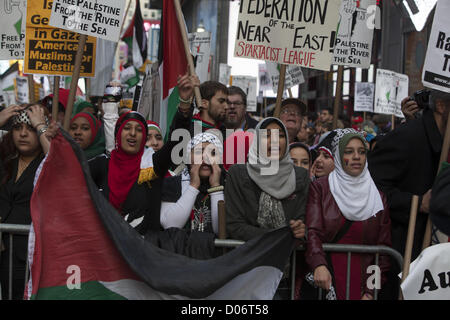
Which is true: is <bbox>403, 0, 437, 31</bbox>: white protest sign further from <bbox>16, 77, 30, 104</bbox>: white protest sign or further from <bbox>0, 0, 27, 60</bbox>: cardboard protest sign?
<bbox>16, 77, 30, 104</bbox>: white protest sign

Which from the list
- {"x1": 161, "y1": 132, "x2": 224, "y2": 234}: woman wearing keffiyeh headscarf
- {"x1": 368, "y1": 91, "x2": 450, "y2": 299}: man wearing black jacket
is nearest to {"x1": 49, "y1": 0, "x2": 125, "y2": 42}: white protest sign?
{"x1": 161, "y1": 132, "x2": 224, "y2": 234}: woman wearing keffiyeh headscarf

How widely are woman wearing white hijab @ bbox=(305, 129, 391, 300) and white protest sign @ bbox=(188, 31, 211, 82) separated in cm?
540

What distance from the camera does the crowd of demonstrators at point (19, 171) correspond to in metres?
4.41

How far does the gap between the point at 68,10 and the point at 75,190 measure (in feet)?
7.50

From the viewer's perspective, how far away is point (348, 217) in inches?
168

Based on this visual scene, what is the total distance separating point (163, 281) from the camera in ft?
12.1

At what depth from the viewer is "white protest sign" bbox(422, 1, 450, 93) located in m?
4.67

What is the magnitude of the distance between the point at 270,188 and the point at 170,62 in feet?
8.58

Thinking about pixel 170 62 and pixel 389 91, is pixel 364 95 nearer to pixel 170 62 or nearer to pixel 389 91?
pixel 389 91

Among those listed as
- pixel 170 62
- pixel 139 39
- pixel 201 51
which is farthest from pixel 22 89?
pixel 170 62

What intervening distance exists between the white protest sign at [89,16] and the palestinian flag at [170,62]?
2.36ft

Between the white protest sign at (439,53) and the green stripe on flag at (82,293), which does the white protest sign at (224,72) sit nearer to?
the white protest sign at (439,53)
